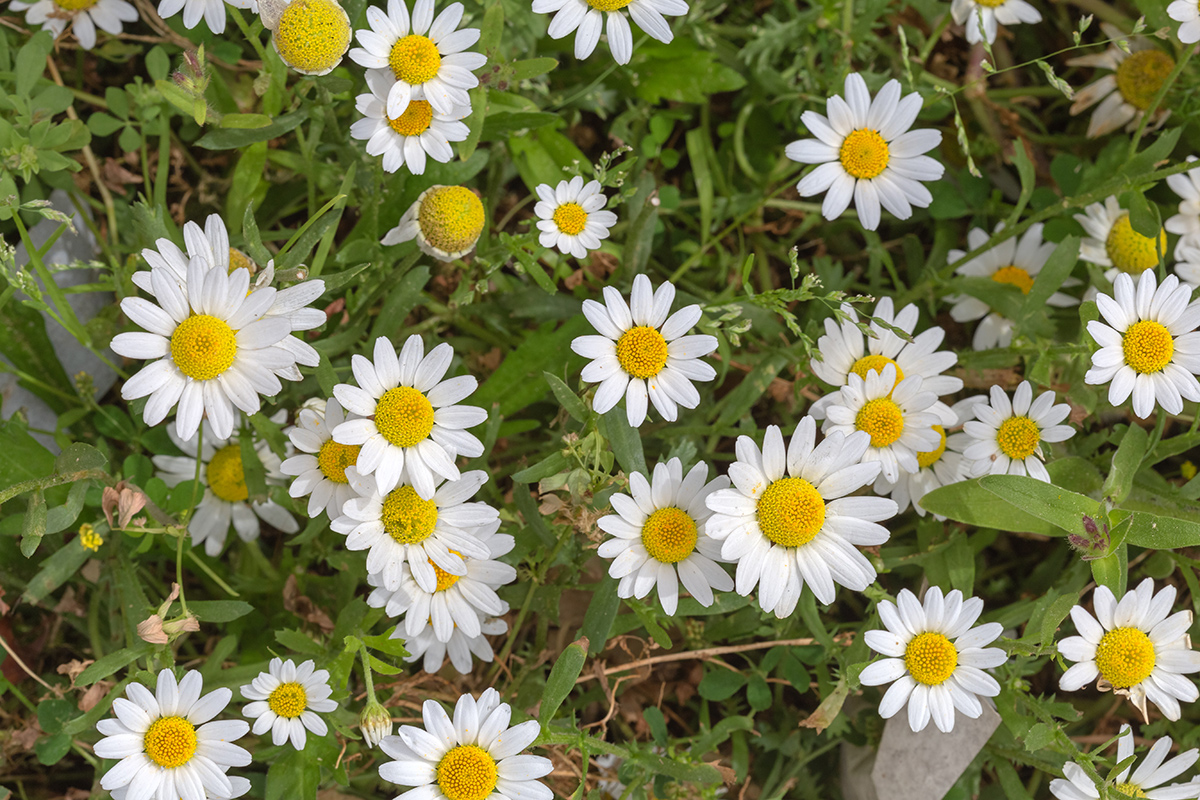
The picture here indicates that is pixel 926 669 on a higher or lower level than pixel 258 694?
higher

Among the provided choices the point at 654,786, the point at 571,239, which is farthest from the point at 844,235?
the point at 654,786

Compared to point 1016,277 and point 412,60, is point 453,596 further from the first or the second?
point 1016,277

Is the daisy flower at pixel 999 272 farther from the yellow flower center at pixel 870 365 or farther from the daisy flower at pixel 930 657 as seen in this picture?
the daisy flower at pixel 930 657

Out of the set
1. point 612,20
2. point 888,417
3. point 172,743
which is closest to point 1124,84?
point 888,417

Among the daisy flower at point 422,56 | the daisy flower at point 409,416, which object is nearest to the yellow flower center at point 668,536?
the daisy flower at point 409,416

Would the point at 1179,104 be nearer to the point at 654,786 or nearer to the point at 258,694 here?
the point at 654,786
